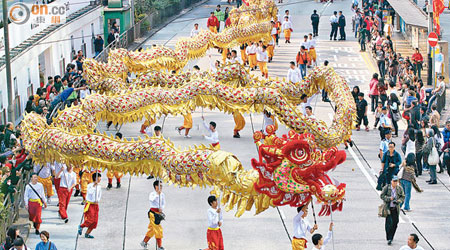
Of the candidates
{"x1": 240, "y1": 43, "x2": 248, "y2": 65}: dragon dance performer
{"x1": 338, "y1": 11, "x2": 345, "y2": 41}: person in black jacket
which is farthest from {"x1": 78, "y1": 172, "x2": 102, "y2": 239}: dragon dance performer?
{"x1": 338, "y1": 11, "x2": 345, "y2": 41}: person in black jacket

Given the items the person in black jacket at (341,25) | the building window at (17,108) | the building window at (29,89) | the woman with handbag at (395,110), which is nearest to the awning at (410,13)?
the person in black jacket at (341,25)

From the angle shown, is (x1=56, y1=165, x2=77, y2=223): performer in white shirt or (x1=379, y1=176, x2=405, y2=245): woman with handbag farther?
(x1=56, y1=165, x2=77, y2=223): performer in white shirt

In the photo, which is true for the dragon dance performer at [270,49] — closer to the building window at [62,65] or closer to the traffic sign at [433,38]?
the building window at [62,65]

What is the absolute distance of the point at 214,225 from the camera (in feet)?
63.9

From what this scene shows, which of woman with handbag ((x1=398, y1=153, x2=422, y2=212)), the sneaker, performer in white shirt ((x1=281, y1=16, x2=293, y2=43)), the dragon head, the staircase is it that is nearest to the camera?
the dragon head

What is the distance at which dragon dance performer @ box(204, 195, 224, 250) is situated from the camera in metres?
19.4

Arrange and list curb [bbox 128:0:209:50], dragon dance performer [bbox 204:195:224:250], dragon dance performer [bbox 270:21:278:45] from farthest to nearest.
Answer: curb [bbox 128:0:209:50] → dragon dance performer [bbox 270:21:278:45] → dragon dance performer [bbox 204:195:224:250]

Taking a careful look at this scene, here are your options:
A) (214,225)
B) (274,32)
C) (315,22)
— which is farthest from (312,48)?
(214,225)

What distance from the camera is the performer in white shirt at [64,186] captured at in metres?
22.4

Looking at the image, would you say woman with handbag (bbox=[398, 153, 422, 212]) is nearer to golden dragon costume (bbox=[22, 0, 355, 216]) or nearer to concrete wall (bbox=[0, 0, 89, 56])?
golden dragon costume (bbox=[22, 0, 355, 216])

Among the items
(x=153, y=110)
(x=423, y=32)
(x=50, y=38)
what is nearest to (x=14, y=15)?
(x=50, y=38)

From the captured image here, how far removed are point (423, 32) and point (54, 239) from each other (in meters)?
21.7

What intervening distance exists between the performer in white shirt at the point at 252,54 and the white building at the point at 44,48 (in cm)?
719

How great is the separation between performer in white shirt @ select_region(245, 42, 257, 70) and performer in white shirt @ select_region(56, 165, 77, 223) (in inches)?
635
